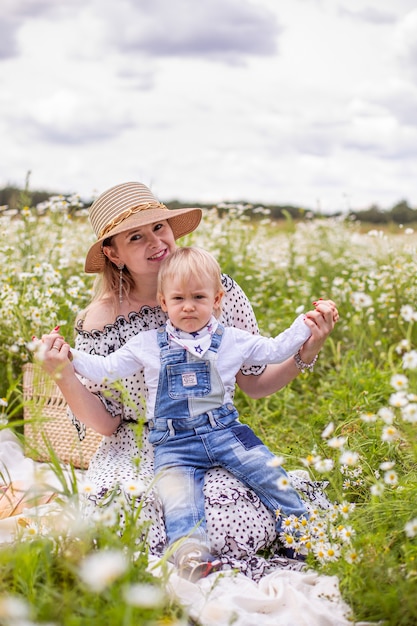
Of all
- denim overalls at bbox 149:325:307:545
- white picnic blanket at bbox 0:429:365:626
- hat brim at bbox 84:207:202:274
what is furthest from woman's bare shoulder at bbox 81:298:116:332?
white picnic blanket at bbox 0:429:365:626

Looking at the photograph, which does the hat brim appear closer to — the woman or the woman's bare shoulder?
the woman

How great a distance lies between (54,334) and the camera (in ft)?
8.42

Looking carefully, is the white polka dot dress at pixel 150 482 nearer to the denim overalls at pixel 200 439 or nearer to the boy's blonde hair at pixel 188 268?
the denim overalls at pixel 200 439

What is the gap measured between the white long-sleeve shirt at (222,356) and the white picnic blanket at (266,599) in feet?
1.78

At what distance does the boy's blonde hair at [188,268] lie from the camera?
2.60 m

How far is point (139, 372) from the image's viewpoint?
304 cm

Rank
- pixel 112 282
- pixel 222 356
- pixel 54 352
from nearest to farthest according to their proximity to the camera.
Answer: pixel 54 352, pixel 222 356, pixel 112 282

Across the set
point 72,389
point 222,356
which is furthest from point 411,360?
point 72,389

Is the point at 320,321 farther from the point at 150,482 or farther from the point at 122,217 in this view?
the point at 122,217

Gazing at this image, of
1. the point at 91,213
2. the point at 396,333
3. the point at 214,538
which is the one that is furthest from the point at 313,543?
the point at 396,333

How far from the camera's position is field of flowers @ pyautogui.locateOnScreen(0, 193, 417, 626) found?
184 cm

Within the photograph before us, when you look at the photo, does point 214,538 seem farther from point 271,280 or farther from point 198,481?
point 271,280

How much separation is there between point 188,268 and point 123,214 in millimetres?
571

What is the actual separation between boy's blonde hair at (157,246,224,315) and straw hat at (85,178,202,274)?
267mm
